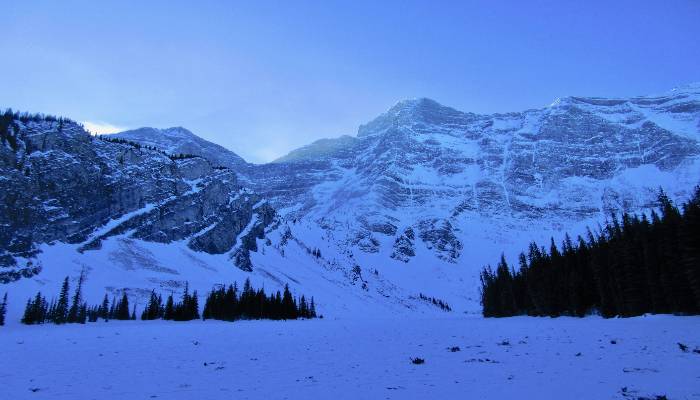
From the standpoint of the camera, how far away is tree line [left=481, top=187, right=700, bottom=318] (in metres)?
44.4

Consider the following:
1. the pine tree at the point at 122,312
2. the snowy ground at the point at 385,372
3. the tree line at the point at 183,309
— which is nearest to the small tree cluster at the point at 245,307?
the tree line at the point at 183,309

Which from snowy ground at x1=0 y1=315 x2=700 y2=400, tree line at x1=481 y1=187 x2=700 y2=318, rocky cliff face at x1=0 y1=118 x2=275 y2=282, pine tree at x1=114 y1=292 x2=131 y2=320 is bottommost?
snowy ground at x1=0 y1=315 x2=700 y2=400

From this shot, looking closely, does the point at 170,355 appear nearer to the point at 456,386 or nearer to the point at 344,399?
the point at 344,399

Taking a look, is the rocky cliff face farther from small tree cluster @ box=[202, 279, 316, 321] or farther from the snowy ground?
the snowy ground

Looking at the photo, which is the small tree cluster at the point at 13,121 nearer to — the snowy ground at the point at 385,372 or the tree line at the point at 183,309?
the tree line at the point at 183,309

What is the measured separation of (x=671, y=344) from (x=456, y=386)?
14128mm

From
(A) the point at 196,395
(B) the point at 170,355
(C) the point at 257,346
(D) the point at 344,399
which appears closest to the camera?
(D) the point at 344,399

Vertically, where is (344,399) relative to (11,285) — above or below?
below

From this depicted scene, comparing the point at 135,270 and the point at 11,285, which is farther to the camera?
the point at 135,270

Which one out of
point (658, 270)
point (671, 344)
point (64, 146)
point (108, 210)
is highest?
point (64, 146)

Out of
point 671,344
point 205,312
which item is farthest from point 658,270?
point 205,312

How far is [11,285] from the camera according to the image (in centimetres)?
12344

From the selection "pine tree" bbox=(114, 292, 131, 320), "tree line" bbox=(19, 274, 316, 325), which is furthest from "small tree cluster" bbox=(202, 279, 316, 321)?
"pine tree" bbox=(114, 292, 131, 320)

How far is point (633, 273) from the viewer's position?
183ft
